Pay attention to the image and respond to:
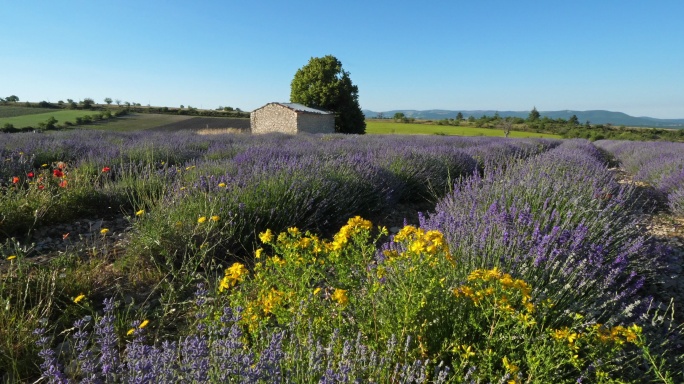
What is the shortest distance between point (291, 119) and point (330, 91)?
5406mm

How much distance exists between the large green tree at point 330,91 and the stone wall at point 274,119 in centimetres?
368

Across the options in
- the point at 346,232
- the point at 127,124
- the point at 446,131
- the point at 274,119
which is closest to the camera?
the point at 346,232

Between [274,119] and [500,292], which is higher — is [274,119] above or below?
above

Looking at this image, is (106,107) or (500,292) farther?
(106,107)

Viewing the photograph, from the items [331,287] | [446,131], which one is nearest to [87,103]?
[446,131]

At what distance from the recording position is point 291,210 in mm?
3391

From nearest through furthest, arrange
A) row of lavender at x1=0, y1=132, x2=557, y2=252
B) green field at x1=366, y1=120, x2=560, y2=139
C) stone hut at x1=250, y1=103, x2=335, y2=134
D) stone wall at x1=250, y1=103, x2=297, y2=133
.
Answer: row of lavender at x1=0, y1=132, x2=557, y2=252 → stone hut at x1=250, y1=103, x2=335, y2=134 → stone wall at x1=250, y1=103, x2=297, y2=133 → green field at x1=366, y1=120, x2=560, y2=139

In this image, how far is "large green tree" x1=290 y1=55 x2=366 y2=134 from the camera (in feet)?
90.7

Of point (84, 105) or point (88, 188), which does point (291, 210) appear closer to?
point (88, 188)

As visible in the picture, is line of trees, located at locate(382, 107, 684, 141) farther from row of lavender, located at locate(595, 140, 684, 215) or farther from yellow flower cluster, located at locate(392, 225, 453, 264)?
yellow flower cluster, located at locate(392, 225, 453, 264)

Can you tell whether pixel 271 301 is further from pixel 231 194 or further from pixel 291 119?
pixel 291 119

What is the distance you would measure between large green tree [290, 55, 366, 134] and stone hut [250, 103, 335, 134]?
2.05m

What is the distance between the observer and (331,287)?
224 centimetres

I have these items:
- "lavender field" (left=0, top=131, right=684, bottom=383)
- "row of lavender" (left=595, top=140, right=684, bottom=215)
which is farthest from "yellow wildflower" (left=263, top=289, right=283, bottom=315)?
"row of lavender" (left=595, top=140, right=684, bottom=215)
